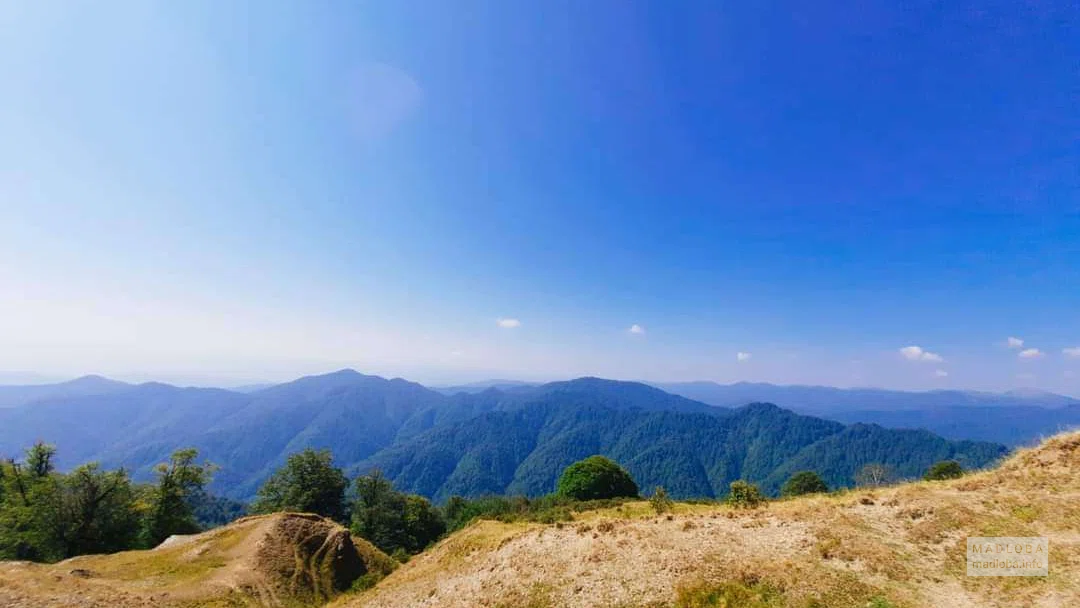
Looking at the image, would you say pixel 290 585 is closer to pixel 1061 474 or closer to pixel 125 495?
pixel 125 495

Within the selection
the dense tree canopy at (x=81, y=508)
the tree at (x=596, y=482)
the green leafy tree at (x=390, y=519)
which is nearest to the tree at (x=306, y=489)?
the green leafy tree at (x=390, y=519)

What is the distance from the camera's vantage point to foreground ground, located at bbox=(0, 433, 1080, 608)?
13805 mm

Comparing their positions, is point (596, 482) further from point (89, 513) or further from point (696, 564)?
point (89, 513)

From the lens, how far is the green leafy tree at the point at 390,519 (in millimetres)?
55938

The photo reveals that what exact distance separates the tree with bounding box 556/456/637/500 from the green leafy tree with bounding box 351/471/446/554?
23890 mm

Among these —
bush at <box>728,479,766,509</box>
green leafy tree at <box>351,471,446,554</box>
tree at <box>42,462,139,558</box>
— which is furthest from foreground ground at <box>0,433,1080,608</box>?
green leafy tree at <box>351,471,446,554</box>

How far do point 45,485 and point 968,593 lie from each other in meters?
66.5

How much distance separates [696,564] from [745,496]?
51.4ft

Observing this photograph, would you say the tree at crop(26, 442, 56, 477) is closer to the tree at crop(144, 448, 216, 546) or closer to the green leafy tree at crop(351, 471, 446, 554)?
the tree at crop(144, 448, 216, 546)

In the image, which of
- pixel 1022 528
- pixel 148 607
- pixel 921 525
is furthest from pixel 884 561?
pixel 148 607

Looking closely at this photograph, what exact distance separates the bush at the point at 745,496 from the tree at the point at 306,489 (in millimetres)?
53899

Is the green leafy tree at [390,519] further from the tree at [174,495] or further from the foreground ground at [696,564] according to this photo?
the foreground ground at [696,564]

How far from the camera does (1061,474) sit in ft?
62.5

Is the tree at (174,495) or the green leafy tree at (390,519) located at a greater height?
the tree at (174,495)
